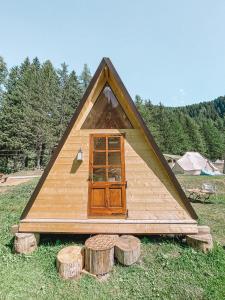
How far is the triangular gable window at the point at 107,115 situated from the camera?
20.7 ft

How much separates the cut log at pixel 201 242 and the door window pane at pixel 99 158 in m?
3.11

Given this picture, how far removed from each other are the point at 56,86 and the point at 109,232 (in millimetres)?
34711

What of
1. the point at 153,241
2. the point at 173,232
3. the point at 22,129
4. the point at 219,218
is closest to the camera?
the point at 173,232

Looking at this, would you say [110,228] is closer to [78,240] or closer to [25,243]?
[78,240]

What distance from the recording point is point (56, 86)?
36375 mm

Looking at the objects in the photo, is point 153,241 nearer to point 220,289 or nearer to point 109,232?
point 109,232

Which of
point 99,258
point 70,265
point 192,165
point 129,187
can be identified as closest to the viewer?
point 70,265

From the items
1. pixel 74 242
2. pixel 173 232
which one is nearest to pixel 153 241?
pixel 173 232

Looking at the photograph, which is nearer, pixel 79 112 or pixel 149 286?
pixel 149 286

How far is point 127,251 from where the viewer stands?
191 inches

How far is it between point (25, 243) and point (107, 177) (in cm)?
274

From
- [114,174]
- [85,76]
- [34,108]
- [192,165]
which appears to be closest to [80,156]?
[114,174]

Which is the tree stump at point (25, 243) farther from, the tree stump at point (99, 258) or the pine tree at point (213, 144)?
the pine tree at point (213, 144)

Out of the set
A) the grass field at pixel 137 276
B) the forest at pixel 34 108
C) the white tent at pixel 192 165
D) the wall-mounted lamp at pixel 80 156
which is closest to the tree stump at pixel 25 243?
the grass field at pixel 137 276
